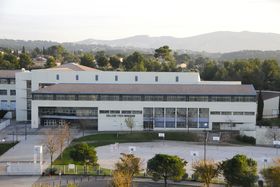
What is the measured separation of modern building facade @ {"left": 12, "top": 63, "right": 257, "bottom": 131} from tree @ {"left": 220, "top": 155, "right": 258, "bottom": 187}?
66.7 ft

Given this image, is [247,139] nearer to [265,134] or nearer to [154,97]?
[265,134]

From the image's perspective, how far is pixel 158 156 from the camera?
2623 cm

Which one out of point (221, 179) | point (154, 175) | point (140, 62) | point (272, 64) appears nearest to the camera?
point (154, 175)

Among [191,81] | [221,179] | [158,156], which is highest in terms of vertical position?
[191,81]

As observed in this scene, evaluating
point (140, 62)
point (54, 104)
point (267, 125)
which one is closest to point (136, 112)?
point (54, 104)

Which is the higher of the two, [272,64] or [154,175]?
[272,64]

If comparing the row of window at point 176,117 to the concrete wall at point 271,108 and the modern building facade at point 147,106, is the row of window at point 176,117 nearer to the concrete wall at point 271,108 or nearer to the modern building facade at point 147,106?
the modern building facade at point 147,106

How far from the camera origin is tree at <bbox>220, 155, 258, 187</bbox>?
24.7 meters

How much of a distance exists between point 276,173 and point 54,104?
28.0 meters

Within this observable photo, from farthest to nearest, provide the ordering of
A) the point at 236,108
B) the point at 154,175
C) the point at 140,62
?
the point at 140,62 → the point at 236,108 → the point at 154,175

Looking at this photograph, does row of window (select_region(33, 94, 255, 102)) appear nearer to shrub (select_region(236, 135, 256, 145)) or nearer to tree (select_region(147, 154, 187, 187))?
shrub (select_region(236, 135, 256, 145))

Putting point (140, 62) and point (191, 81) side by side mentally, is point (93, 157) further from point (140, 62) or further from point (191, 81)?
point (140, 62)

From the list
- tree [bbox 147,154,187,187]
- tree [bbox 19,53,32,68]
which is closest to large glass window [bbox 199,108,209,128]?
tree [bbox 147,154,187,187]

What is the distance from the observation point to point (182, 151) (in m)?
38.3
